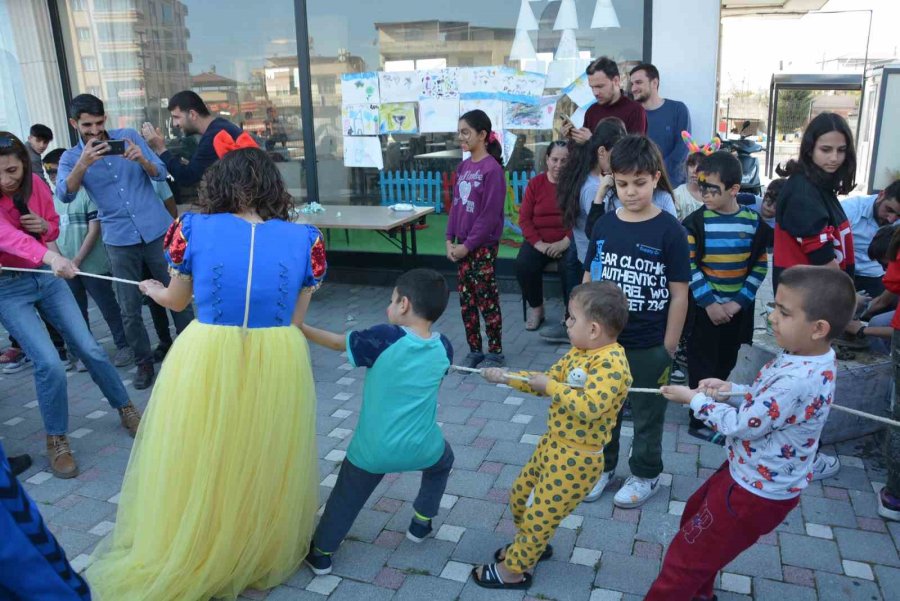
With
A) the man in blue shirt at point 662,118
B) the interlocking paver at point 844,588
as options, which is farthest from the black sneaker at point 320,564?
the man in blue shirt at point 662,118

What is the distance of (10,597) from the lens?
1.27 m

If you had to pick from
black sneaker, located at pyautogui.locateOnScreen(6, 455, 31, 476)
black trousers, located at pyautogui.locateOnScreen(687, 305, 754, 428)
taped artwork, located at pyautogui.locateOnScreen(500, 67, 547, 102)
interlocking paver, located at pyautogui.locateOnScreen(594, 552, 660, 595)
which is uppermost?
taped artwork, located at pyautogui.locateOnScreen(500, 67, 547, 102)

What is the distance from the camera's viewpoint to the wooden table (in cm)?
611

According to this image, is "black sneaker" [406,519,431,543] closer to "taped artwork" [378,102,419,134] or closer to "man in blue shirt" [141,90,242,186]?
"man in blue shirt" [141,90,242,186]

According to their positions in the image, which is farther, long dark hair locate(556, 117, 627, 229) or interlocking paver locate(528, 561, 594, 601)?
long dark hair locate(556, 117, 627, 229)

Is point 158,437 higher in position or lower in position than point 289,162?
lower

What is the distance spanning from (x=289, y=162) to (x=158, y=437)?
18.3 feet

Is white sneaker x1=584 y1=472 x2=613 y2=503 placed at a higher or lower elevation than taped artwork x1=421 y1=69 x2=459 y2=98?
lower

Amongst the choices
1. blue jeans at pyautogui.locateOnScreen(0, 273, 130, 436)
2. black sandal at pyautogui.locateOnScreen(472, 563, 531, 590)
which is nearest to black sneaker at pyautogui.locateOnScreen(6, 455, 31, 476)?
blue jeans at pyautogui.locateOnScreen(0, 273, 130, 436)

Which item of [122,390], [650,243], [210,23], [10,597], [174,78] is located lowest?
[122,390]

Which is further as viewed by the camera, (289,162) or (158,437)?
(289,162)

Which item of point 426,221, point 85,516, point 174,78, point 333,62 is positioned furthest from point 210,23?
point 85,516

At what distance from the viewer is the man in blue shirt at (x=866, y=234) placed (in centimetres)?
448

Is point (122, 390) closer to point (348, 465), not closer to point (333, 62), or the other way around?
point (348, 465)
